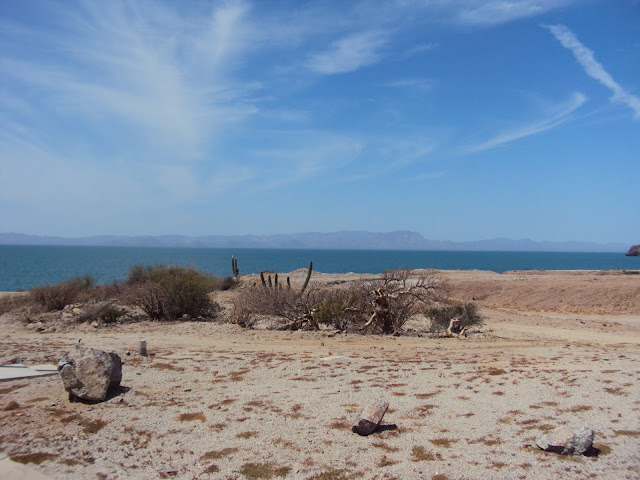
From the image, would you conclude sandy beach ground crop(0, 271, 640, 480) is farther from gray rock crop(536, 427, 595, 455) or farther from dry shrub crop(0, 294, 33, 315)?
dry shrub crop(0, 294, 33, 315)

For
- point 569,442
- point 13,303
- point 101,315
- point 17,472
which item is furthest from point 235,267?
point 569,442

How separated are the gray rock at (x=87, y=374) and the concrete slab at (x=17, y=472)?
2068 millimetres

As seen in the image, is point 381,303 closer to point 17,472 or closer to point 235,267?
point 17,472

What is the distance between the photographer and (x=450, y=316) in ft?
62.6

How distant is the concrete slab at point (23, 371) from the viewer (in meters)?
9.67

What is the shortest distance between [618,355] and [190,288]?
15.8 meters

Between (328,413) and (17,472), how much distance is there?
4.34 meters

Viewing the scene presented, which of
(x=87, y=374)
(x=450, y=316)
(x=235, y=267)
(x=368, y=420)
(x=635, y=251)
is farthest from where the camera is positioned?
(x=635, y=251)

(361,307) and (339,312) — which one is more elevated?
(361,307)

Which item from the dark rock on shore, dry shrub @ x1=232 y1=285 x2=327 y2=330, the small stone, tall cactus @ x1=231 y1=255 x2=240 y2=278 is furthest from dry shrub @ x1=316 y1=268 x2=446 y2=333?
the dark rock on shore

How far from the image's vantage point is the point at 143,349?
483 inches

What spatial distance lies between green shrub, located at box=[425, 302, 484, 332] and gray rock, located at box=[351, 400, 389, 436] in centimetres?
1176

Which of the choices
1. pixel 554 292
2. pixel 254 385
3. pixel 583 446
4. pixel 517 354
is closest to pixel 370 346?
pixel 517 354

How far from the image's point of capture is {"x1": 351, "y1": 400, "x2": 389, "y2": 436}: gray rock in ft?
22.9
